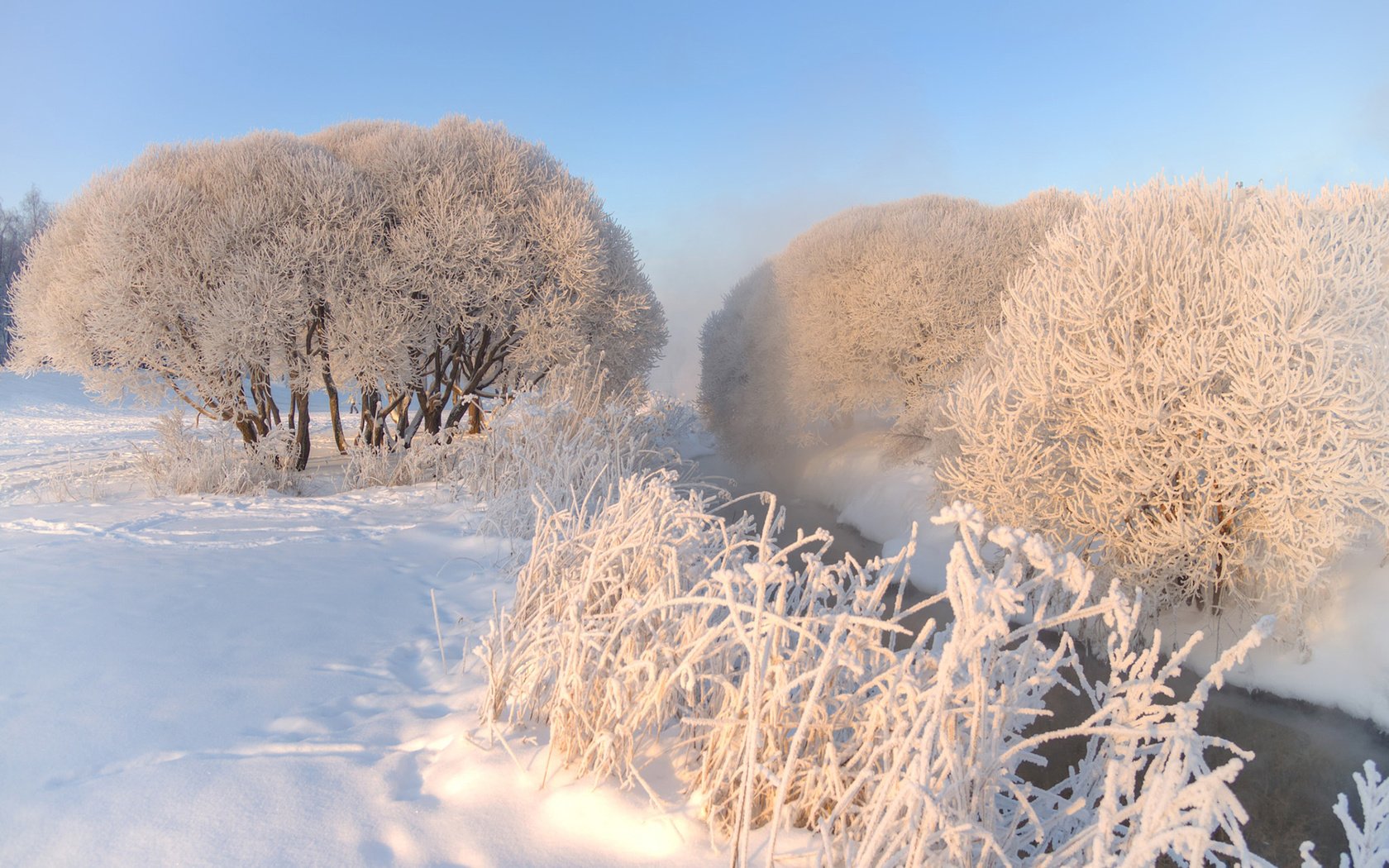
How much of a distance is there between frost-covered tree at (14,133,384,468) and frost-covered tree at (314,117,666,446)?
726mm

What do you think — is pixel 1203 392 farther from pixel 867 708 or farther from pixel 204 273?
pixel 204 273

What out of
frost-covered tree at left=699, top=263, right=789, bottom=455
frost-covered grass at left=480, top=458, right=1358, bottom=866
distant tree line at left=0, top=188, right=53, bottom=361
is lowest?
frost-covered grass at left=480, top=458, right=1358, bottom=866

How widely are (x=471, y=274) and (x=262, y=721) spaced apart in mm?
10619

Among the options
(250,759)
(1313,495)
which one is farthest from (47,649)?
(1313,495)

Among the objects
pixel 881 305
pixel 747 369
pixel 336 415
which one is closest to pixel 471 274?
pixel 336 415

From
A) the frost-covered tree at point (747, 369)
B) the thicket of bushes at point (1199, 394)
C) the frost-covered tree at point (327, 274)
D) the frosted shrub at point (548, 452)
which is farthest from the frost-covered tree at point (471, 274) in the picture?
the thicket of bushes at point (1199, 394)

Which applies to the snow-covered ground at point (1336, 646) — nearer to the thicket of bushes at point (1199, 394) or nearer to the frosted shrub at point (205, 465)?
the thicket of bushes at point (1199, 394)

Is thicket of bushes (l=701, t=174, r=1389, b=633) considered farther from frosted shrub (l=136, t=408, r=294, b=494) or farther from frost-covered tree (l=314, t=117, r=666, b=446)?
frosted shrub (l=136, t=408, r=294, b=494)

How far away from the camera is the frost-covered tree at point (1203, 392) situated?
6.40 m

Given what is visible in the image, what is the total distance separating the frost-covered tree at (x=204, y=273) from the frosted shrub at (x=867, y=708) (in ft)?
34.3

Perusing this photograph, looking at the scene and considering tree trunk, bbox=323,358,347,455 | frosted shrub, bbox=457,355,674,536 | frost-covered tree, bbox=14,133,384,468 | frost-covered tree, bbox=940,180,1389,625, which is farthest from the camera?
tree trunk, bbox=323,358,347,455

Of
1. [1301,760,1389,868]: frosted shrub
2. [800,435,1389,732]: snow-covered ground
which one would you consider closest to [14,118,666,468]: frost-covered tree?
[800,435,1389,732]: snow-covered ground

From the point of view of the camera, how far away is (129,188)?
1076 cm

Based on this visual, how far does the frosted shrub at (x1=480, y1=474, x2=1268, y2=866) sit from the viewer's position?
1689mm
